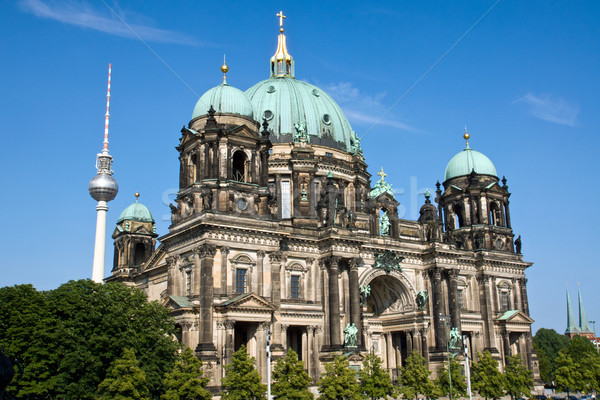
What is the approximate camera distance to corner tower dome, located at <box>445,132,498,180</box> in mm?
76500

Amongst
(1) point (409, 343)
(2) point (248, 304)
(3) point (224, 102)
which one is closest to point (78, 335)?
(2) point (248, 304)

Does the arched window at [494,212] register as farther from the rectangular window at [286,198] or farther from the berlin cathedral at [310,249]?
the rectangular window at [286,198]

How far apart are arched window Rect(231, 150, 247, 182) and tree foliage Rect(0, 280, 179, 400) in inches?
569

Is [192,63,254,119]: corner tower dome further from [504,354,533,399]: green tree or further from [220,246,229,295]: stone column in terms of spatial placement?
[504,354,533,399]: green tree

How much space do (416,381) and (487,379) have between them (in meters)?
8.46

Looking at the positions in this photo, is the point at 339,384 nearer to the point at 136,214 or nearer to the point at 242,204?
the point at 242,204

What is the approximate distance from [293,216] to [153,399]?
2448 cm

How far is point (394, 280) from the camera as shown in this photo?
65625mm

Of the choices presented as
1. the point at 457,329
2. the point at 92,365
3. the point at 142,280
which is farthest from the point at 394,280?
the point at 92,365

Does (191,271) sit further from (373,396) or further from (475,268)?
(475,268)

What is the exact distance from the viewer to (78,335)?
43.7m

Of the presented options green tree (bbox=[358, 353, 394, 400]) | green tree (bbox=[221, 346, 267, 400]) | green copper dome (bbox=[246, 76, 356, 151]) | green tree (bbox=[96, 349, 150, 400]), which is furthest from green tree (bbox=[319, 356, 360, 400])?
green copper dome (bbox=[246, 76, 356, 151])

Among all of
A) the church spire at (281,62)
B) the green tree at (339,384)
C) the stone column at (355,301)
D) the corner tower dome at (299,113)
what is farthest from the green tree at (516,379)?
the church spire at (281,62)

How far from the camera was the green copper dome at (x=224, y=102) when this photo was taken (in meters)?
56.7
